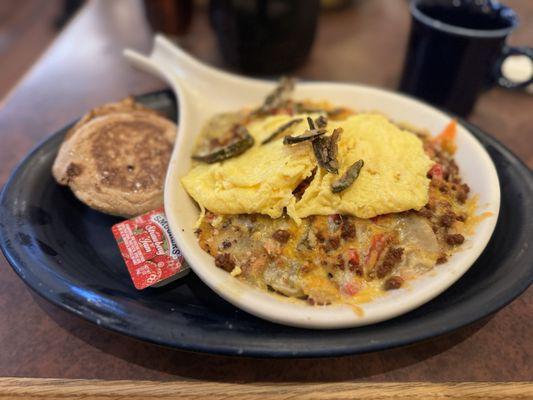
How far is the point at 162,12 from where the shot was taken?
7.63 ft

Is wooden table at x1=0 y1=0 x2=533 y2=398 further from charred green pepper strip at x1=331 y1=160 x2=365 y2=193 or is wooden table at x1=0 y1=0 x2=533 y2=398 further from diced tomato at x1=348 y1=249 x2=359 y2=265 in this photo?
charred green pepper strip at x1=331 y1=160 x2=365 y2=193

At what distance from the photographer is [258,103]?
1.70 metres

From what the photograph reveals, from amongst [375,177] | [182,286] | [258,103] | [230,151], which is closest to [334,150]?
[375,177]

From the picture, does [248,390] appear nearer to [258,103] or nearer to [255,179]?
[255,179]

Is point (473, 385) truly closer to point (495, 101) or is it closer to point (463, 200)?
point (463, 200)

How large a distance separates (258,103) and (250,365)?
1.03 metres

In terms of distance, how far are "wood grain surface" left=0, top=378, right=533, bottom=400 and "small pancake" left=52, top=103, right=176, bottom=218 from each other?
1.62 feet

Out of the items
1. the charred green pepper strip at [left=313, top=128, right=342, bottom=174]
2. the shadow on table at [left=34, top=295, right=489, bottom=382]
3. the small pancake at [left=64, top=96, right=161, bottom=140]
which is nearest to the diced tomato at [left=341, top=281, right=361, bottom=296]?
the shadow on table at [left=34, top=295, right=489, bottom=382]

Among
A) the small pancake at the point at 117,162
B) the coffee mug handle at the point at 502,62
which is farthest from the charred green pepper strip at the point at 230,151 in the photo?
the coffee mug handle at the point at 502,62

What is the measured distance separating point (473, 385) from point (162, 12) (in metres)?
2.22

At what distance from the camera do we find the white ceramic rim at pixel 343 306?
2.98 ft

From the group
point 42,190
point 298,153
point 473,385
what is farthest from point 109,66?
point 473,385

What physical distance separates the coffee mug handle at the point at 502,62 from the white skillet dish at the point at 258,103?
0.50 metres

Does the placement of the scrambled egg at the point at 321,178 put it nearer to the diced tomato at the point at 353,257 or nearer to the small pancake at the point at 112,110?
the diced tomato at the point at 353,257
